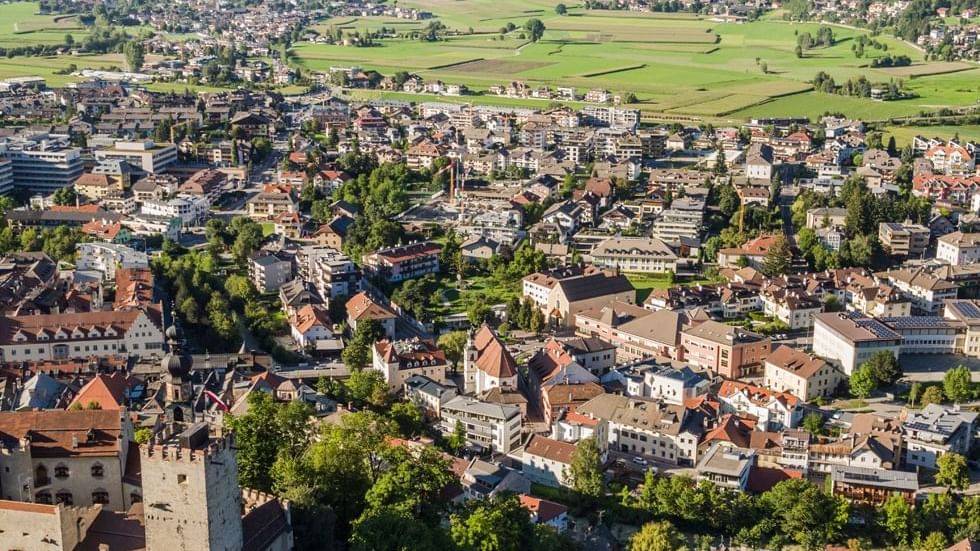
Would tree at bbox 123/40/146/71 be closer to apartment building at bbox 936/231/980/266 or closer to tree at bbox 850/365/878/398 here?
apartment building at bbox 936/231/980/266

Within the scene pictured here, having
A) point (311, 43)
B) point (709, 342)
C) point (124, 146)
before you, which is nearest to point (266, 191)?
point (124, 146)

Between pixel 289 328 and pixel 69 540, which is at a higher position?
pixel 69 540

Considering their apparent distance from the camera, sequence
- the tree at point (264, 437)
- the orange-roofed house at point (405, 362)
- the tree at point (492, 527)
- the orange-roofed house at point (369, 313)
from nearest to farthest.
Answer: the tree at point (492, 527)
the tree at point (264, 437)
the orange-roofed house at point (405, 362)
the orange-roofed house at point (369, 313)

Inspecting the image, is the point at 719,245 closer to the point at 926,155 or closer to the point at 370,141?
the point at 926,155

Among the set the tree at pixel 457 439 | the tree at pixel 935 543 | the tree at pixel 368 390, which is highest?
the tree at pixel 368 390

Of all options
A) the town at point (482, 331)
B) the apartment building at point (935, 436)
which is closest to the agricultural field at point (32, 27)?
the town at point (482, 331)

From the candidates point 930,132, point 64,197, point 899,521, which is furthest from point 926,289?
point 64,197

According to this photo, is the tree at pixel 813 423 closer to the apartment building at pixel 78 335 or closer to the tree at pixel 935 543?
the tree at pixel 935 543
